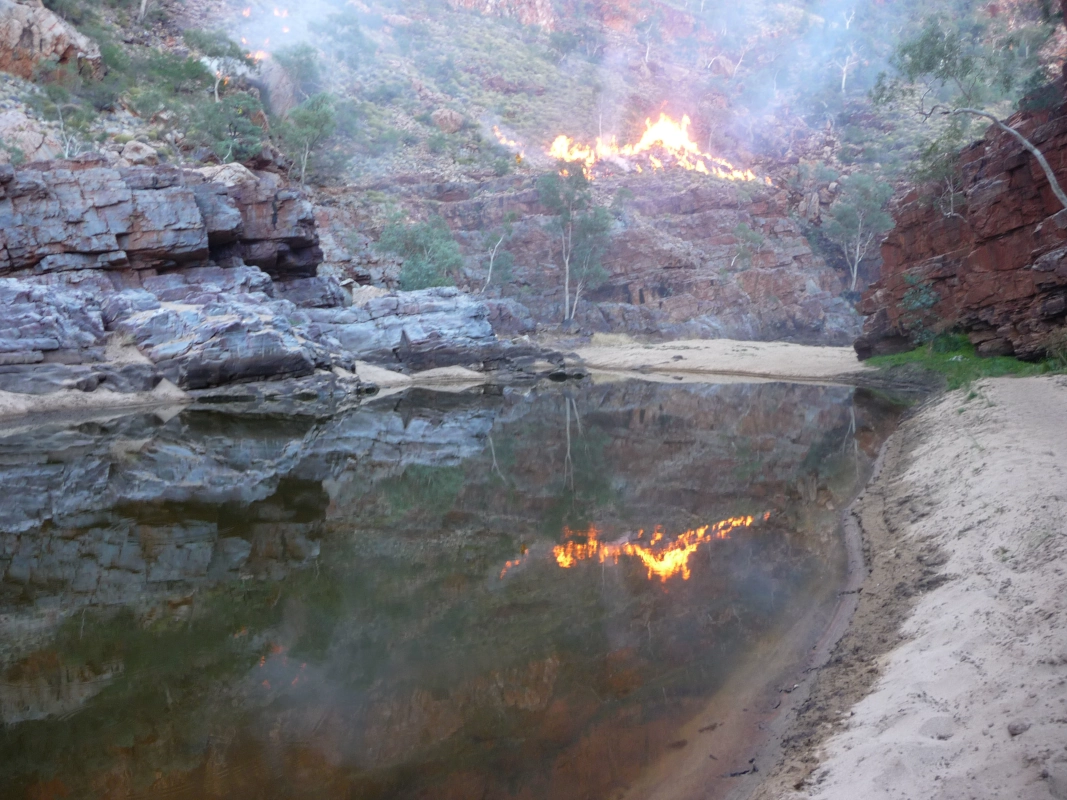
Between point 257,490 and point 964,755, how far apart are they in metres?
11.0

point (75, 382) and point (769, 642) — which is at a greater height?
point (75, 382)

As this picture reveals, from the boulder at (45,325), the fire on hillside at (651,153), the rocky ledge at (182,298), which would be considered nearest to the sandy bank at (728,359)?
the rocky ledge at (182,298)

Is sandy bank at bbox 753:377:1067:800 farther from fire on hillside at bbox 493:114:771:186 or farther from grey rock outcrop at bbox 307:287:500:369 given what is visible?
fire on hillside at bbox 493:114:771:186

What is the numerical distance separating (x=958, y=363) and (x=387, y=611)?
22.8 meters

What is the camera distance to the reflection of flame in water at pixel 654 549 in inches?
312

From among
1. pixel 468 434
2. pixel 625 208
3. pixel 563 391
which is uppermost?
pixel 625 208

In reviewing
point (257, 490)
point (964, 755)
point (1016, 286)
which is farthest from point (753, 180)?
point (964, 755)

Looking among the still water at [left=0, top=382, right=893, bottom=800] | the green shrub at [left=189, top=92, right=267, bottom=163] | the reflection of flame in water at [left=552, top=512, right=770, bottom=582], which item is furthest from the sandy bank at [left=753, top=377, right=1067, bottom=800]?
the green shrub at [left=189, top=92, right=267, bottom=163]

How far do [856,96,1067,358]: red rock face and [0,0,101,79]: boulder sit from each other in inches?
1898

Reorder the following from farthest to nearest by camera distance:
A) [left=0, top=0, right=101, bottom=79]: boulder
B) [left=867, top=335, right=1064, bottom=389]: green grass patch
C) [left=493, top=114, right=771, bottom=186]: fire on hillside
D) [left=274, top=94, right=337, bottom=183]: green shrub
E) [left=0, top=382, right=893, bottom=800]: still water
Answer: [left=493, top=114, right=771, bottom=186]: fire on hillside
[left=274, top=94, right=337, bottom=183]: green shrub
[left=0, top=0, right=101, bottom=79]: boulder
[left=867, top=335, right=1064, bottom=389]: green grass patch
[left=0, top=382, right=893, bottom=800]: still water

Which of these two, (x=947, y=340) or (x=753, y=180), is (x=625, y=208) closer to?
(x=753, y=180)

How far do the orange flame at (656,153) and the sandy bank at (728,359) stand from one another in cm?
2764

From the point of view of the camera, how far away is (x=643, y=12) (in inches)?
4439

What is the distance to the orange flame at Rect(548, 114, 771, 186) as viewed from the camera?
6644 centimetres
